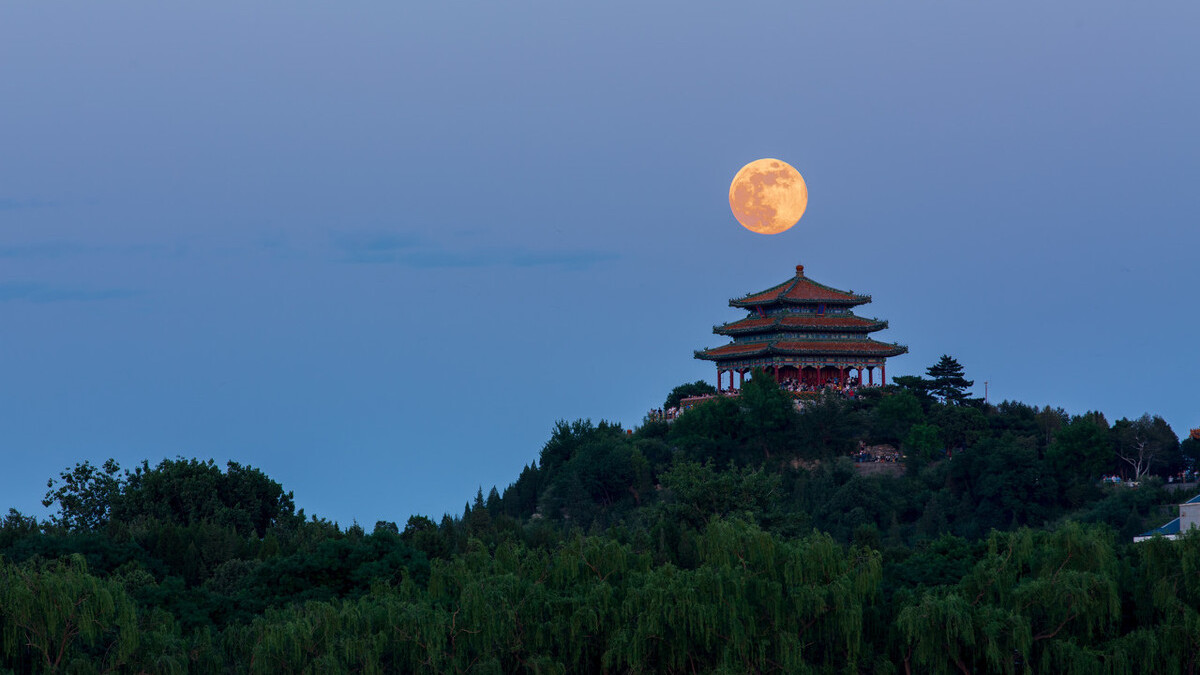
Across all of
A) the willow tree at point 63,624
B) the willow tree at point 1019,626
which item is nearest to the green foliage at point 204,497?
the willow tree at point 63,624

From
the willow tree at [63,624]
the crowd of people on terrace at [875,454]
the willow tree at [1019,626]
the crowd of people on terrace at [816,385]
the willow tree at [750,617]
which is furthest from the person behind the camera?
the crowd of people on terrace at [816,385]

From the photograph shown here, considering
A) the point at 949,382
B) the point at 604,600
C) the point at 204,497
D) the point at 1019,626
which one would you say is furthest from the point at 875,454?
the point at 1019,626

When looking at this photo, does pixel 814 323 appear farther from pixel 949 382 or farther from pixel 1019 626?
pixel 1019 626

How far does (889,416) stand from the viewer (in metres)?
82.7

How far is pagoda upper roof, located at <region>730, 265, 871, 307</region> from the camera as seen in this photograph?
91.3 m

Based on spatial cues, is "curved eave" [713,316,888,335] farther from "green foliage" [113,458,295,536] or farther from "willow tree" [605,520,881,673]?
"willow tree" [605,520,881,673]

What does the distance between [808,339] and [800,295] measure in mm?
3042

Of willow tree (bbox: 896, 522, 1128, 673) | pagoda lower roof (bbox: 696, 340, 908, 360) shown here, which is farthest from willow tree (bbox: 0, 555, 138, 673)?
pagoda lower roof (bbox: 696, 340, 908, 360)

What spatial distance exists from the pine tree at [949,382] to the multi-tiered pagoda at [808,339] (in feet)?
10.5

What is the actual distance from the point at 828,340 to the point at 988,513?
748 inches

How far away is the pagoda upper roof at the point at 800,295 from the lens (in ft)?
300

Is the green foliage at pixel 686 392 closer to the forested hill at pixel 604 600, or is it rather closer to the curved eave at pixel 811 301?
the curved eave at pixel 811 301

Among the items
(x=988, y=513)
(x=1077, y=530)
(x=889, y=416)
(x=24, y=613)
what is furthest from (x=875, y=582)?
(x=889, y=416)

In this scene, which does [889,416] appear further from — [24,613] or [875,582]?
[24,613]
